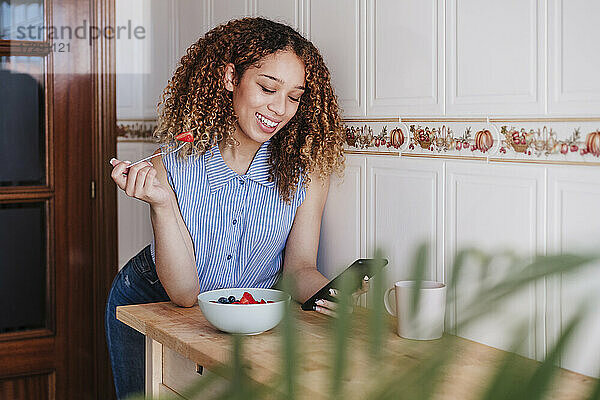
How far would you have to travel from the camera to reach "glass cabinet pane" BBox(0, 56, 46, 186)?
2496mm

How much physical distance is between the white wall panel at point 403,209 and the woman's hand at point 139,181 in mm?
483

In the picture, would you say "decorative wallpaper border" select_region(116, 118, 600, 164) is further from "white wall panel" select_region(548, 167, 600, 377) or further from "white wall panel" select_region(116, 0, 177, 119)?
"white wall panel" select_region(116, 0, 177, 119)

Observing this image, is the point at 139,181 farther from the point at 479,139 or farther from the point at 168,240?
the point at 479,139

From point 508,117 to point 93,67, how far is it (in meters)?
1.73

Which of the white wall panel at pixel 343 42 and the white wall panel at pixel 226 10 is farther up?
the white wall panel at pixel 226 10

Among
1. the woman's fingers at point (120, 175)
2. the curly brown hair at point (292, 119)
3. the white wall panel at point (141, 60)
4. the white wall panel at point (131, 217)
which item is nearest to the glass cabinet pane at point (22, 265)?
the white wall panel at point (131, 217)

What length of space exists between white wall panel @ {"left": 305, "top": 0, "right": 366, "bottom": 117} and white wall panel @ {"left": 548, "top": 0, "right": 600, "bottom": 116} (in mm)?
573

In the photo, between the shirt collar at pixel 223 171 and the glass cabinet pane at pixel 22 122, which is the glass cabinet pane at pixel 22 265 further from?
the shirt collar at pixel 223 171

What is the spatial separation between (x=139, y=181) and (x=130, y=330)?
579 mm

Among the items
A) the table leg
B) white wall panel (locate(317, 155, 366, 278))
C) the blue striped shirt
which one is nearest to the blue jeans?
the blue striped shirt

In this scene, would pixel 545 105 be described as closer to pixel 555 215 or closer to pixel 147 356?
pixel 555 215

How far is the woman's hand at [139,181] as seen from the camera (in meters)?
1.62

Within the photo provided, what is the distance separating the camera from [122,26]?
105 inches

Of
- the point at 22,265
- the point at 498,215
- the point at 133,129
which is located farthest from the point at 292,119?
the point at 22,265
